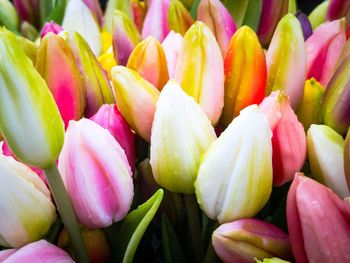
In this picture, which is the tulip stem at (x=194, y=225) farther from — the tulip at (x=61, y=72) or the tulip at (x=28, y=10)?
the tulip at (x=28, y=10)

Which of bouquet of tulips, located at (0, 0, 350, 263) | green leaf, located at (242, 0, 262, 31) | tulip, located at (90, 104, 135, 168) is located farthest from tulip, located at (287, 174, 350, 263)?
green leaf, located at (242, 0, 262, 31)

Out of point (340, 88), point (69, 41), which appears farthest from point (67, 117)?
point (340, 88)

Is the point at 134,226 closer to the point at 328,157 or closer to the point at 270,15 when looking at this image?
the point at 328,157

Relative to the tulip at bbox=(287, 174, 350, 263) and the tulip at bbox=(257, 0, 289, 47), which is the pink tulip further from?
the tulip at bbox=(257, 0, 289, 47)

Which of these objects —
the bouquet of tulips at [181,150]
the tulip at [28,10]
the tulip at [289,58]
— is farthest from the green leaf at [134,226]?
the tulip at [28,10]

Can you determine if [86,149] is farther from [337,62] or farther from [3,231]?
[337,62]

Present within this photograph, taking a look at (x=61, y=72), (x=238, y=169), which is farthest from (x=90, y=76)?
(x=238, y=169)
